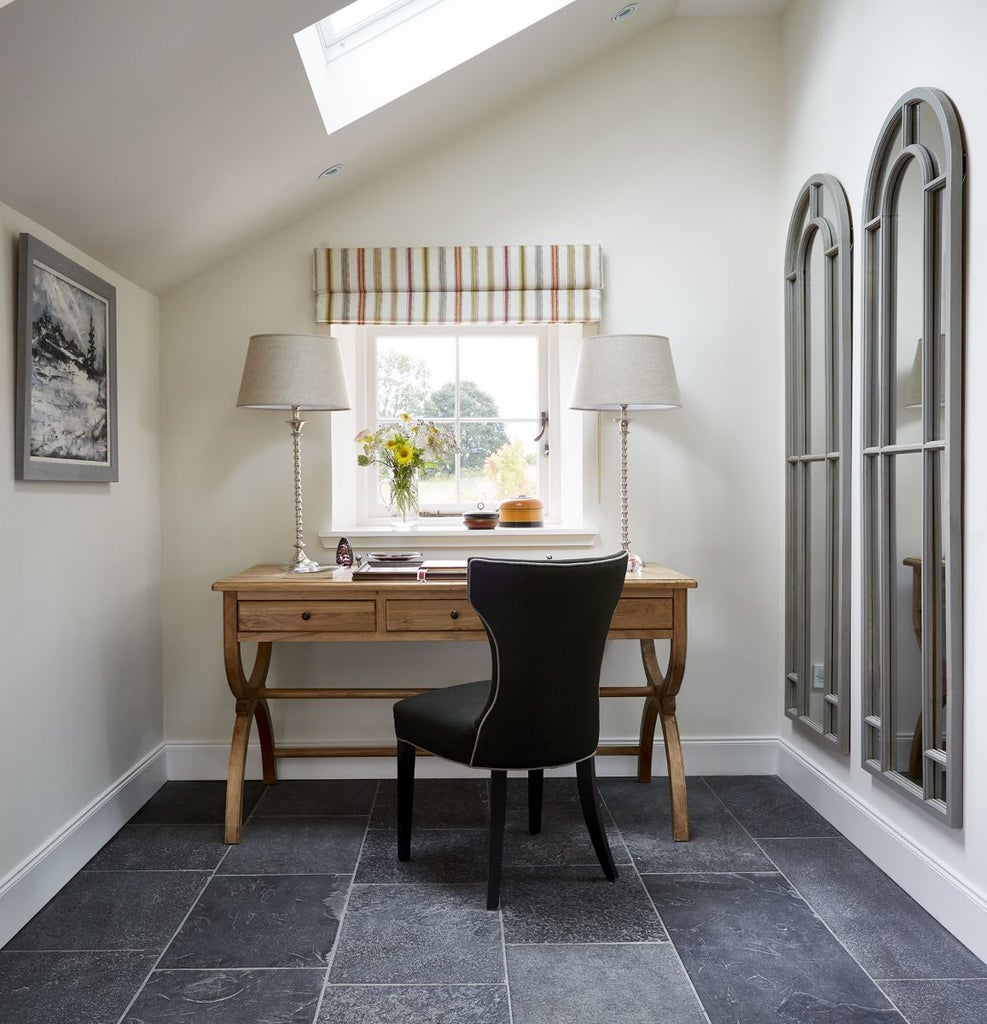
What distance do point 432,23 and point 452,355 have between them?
1.21 meters

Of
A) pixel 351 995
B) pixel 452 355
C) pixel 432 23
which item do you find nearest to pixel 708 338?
pixel 452 355

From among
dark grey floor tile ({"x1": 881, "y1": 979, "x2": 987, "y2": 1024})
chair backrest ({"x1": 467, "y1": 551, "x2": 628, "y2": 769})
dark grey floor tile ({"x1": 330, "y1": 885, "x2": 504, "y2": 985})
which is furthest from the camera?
chair backrest ({"x1": 467, "y1": 551, "x2": 628, "y2": 769})

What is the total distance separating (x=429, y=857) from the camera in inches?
107

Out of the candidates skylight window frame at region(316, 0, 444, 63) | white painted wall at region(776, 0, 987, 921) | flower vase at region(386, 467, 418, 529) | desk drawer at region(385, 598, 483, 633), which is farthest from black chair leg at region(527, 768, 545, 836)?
skylight window frame at region(316, 0, 444, 63)

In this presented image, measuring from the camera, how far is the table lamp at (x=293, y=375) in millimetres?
3043

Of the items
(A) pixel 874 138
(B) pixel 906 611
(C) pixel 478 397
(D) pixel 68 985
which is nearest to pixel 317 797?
(D) pixel 68 985

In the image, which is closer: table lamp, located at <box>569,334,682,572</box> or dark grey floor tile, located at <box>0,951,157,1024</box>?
dark grey floor tile, located at <box>0,951,157,1024</box>

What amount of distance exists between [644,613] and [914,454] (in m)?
0.95

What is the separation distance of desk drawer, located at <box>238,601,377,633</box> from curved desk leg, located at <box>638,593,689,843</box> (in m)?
0.96

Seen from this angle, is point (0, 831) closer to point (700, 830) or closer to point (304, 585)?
point (304, 585)

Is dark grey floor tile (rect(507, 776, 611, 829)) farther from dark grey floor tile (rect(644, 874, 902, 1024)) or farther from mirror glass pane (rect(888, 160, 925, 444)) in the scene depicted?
mirror glass pane (rect(888, 160, 925, 444))

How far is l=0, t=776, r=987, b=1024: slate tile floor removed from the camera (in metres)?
1.93

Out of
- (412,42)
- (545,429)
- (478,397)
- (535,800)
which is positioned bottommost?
(535,800)

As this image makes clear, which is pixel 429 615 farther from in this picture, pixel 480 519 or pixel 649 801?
pixel 649 801
